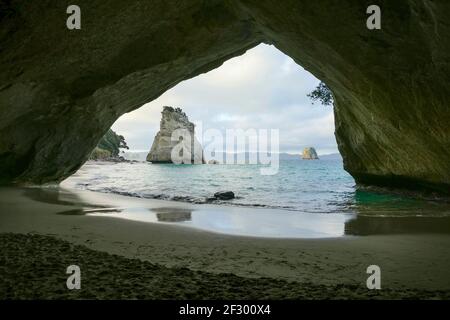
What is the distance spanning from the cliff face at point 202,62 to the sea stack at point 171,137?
81191 mm

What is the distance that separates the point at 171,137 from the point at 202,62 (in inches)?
3346

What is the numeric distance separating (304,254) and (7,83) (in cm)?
886

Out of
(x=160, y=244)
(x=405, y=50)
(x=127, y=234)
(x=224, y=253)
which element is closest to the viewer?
(x=224, y=253)

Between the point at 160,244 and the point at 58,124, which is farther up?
the point at 58,124

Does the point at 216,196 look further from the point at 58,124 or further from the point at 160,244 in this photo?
the point at 160,244

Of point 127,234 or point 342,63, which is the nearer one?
point 127,234

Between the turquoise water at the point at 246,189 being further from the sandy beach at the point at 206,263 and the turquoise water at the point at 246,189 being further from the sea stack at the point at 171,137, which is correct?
the sea stack at the point at 171,137

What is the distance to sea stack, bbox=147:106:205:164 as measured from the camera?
97.2m

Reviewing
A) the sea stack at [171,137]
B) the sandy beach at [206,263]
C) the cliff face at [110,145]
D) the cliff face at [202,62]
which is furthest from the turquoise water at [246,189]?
the sea stack at [171,137]

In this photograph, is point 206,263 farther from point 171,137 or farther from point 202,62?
point 171,137

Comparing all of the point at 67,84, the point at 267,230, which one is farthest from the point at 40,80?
the point at 267,230

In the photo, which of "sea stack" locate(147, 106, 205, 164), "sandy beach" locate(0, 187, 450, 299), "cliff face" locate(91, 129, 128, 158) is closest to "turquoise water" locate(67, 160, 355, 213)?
"sandy beach" locate(0, 187, 450, 299)
